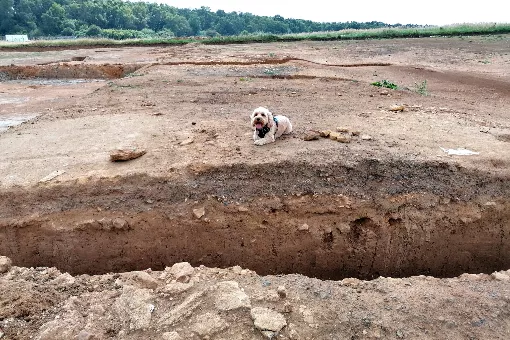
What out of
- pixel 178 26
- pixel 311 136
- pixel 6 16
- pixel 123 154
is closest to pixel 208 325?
pixel 123 154

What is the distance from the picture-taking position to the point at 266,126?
714cm

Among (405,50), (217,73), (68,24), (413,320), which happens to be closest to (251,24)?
(68,24)

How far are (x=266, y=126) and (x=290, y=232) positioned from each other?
2081 mm

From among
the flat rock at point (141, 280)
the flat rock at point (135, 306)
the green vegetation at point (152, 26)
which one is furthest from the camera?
the green vegetation at point (152, 26)

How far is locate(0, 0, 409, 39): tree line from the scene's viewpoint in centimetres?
6906

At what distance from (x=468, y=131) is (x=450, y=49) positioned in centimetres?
2117

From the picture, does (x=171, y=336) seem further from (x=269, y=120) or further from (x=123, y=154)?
(x=269, y=120)

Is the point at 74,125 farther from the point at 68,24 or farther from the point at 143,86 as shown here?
the point at 68,24

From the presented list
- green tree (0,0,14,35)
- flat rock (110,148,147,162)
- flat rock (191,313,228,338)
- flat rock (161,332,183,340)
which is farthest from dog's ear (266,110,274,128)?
green tree (0,0,14,35)

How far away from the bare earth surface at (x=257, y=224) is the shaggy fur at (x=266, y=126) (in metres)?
0.21

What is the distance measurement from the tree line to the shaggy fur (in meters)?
62.7

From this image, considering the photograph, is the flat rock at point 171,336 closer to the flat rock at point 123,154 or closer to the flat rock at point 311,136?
the flat rock at point 123,154

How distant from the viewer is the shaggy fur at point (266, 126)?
22.5ft

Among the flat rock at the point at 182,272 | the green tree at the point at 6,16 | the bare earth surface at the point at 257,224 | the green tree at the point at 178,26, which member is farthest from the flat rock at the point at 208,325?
the green tree at the point at 178,26
